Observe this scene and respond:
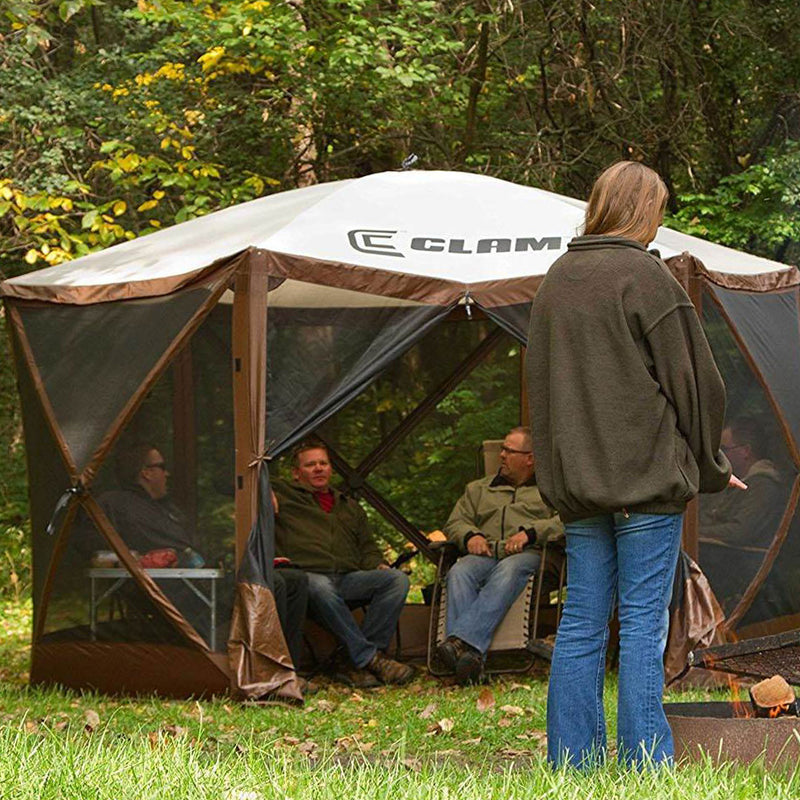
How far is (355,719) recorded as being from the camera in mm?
6266

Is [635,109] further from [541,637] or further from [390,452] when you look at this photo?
[541,637]

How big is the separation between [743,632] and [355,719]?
2185mm

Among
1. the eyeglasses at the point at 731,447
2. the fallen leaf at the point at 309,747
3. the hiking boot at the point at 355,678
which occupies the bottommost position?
the hiking boot at the point at 355,678

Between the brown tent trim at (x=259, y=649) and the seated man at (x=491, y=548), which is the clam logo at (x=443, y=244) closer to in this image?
the seated man at (x=491, y=548)

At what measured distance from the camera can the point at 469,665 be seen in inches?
284

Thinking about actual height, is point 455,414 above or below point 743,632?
above

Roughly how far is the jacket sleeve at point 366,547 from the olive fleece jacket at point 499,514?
396 millimetres

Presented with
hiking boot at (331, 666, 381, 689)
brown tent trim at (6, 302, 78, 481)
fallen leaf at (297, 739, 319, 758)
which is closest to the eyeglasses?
hiking boot at (331, 666, 381, 689)

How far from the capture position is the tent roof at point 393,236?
7.02 metres

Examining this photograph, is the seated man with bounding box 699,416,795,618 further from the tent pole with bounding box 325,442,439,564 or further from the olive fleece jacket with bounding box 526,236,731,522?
the olive fleece jacket with bounding box 526,236,731,522

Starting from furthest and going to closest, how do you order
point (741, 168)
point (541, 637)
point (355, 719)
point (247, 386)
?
point (741, 168)
point (541, 637)
point (247, 386)
point (355, 719)

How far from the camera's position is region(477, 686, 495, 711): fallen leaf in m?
6.38

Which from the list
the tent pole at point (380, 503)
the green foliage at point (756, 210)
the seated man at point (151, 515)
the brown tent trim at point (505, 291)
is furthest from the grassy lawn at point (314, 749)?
the green foliage at point (756, 210)

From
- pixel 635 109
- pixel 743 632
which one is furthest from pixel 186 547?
pixel 635 109
